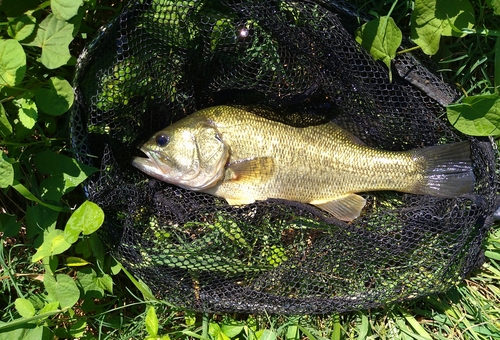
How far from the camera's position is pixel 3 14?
257cm

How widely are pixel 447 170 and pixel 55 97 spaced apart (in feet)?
7.89

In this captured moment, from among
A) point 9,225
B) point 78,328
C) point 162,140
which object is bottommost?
point 78,328

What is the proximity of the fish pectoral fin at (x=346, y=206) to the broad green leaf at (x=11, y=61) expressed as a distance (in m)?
1.93

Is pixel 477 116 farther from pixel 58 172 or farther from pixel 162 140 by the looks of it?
pixel 58 172

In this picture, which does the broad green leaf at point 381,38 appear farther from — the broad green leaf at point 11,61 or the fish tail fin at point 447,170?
the broad green leaf at point 11,61

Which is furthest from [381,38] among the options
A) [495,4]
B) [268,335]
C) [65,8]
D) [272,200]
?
[268,335]

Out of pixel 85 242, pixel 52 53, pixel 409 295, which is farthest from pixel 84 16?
pixel 409 295

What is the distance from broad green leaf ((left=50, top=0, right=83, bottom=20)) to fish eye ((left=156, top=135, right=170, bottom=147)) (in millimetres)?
865

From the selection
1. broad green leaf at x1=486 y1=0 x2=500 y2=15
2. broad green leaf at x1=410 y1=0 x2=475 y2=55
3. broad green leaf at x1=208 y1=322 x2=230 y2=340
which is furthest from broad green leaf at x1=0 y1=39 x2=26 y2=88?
broad green leaf at x1=486 y1=0 x2=500 y2=15

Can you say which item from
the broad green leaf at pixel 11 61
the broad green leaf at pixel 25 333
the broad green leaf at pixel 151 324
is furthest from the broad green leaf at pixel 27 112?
the broad green leaf at pixel 151 324

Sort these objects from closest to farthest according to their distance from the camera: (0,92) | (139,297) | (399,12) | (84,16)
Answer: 1. (0,92)
2. (84,16)
3. (399,12)
4. (139,297)

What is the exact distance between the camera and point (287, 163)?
2.94 metres

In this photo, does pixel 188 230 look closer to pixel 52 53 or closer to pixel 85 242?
pixel 85 242

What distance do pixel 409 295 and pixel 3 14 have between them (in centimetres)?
293
